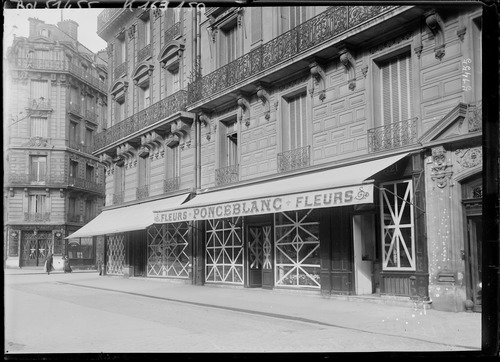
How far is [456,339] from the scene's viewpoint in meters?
7.08

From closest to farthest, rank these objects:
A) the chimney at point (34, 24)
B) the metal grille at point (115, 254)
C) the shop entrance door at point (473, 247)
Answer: the chimney at point (34, 24), the shop entrance door at point (473, 247), the metal grille at point (115, 254)

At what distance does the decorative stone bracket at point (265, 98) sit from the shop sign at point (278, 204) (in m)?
3.20

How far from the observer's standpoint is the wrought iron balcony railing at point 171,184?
16.9 m

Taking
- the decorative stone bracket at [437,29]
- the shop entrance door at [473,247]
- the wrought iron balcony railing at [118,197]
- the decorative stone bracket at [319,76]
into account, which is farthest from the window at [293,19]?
the shop entrance door at [473,247]

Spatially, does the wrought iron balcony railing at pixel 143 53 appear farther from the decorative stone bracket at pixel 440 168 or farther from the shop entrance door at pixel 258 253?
the decorative stone bracket at pixel 440 168

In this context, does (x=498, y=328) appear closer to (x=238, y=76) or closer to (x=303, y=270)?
(x=303, y=270)

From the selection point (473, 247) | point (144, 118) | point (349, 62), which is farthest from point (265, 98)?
point (473, 247)

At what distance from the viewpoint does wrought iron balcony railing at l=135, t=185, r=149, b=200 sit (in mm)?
15811

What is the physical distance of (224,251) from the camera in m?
17.8

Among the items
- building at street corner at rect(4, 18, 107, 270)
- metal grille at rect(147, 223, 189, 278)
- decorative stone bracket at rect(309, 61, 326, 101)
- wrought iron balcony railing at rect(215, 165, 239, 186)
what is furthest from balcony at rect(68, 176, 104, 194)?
decorative stone bracket at rect(309, 61, 326, 101)

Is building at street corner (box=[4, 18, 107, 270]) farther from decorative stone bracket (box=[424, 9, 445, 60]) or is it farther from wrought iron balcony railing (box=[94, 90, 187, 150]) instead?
decorative stone bracket (box=[424, 9, 445, 60])

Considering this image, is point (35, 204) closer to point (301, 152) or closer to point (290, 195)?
point (290, 195)

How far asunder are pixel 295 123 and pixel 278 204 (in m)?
3.11
